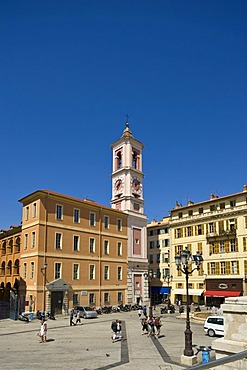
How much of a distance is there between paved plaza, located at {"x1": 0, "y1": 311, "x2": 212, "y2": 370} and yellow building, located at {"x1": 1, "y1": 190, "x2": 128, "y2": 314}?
27.3 ft

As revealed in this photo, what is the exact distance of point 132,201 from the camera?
52.6 metres

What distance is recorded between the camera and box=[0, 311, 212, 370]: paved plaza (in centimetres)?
1639

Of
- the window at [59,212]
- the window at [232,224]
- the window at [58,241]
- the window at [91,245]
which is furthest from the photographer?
the window at [232,224]

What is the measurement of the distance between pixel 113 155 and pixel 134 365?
4301 centimetres

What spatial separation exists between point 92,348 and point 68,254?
72.2 feet

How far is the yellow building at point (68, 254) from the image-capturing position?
1522 inches

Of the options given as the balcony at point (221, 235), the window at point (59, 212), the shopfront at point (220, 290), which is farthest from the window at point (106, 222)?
the shopfront at point (220, 290)

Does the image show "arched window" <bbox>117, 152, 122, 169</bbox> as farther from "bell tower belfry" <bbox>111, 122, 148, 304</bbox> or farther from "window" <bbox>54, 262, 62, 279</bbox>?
"window" <bbox>54, 262, 62, 279</bbox>

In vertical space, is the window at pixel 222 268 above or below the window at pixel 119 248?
below

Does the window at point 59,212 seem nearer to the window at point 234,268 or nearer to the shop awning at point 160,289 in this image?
the window at point 234,268

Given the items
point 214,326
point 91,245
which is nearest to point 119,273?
point 91,245

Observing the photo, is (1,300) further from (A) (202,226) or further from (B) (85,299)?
(A) (202,226)

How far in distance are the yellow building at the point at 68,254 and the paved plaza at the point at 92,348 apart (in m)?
8.33

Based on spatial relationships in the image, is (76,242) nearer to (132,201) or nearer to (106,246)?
(106,246)
